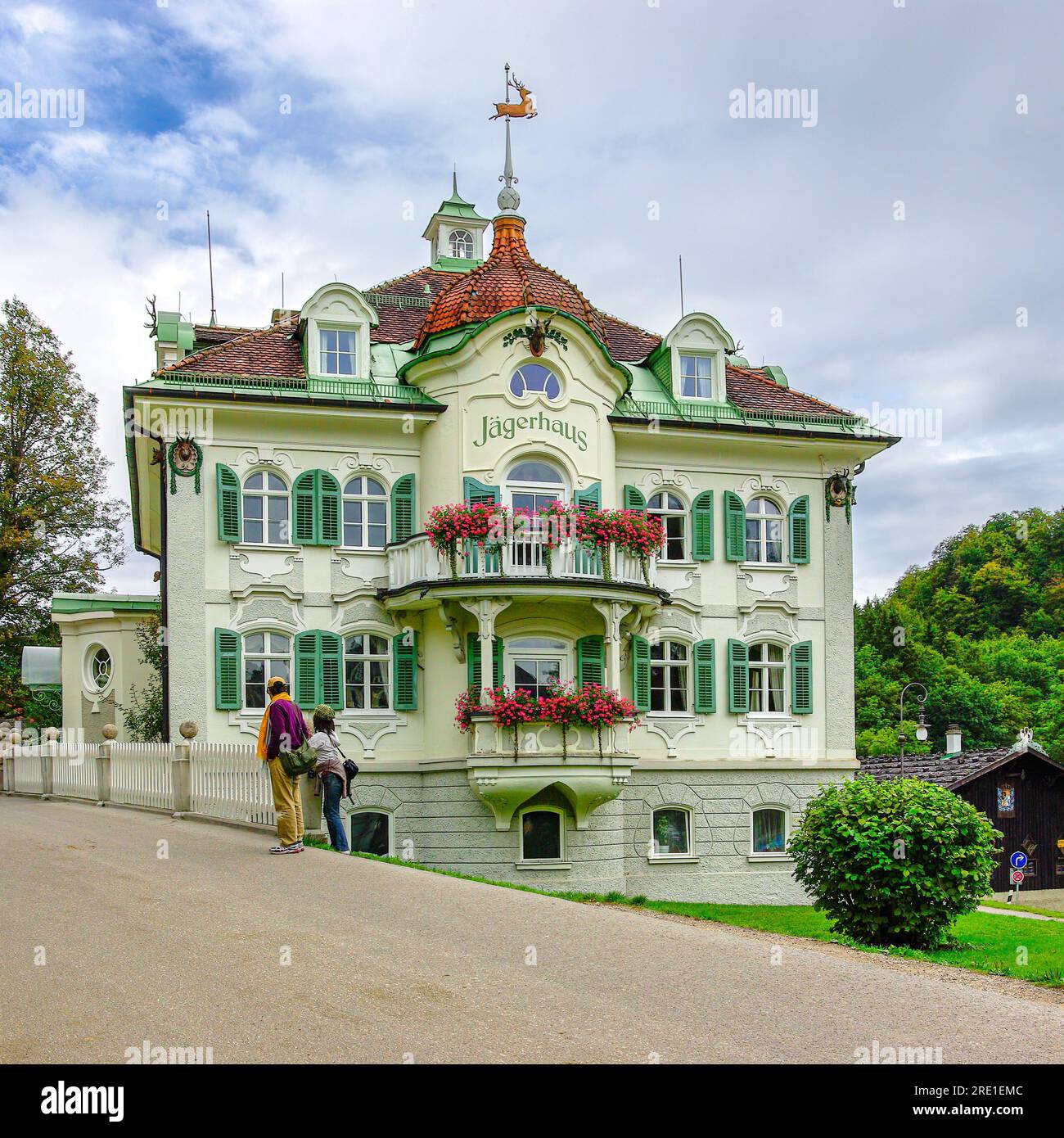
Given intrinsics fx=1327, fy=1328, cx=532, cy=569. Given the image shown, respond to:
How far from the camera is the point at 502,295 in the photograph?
26391 millimetres

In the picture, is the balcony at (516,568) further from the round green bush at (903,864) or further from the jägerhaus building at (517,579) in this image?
the round green bush at (903,864)

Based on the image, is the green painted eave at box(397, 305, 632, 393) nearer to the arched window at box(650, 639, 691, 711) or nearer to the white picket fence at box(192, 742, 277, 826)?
the arched window at box(650, 639, 691, 711)

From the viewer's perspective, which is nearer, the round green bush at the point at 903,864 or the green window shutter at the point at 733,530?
the round green bush at the point at 903,864

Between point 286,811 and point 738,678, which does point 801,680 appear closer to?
point 738,678

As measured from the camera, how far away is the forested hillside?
6725 cm

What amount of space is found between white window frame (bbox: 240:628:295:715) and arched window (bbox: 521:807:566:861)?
17.1 ft

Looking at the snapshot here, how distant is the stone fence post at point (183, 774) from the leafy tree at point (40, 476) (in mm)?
21986

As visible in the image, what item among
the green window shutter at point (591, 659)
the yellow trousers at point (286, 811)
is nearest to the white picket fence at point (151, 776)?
the yellow trousers at point (286, 811)

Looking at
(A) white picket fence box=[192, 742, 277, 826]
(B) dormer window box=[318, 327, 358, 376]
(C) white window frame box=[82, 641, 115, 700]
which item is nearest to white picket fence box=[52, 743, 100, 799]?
(A) white picket fence box=[192, 742, 277, 826]

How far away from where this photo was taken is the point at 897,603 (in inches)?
3307

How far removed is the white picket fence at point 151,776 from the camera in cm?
1883

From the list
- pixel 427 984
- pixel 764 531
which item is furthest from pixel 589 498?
pixel 427 984

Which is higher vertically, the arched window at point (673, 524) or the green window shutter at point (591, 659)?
the arched window at point (673, 524)

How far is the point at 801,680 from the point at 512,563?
7.57m
